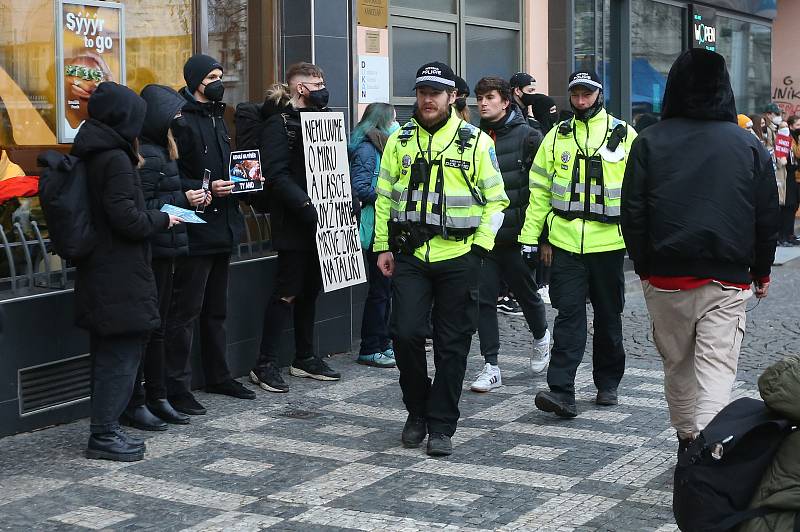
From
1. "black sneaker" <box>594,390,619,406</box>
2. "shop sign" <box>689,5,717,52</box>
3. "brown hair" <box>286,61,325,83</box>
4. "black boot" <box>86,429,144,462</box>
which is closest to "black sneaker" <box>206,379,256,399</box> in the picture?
"black boot" <box>86,429,144,462</box>

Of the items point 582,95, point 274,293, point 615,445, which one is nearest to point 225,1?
point 274,293

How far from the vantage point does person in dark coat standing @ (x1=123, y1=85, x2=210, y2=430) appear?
7.19 meters

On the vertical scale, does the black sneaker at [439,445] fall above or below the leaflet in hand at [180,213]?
below

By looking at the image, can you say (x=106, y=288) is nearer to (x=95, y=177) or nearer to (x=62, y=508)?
(x=95, y=177)

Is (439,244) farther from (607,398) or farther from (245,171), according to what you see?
(607,398)

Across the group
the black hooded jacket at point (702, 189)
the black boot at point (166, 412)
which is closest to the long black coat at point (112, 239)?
the black boot at point (166, 412)

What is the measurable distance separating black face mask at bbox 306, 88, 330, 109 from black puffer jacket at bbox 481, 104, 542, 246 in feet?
3.38

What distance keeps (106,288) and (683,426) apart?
2839 millimetres

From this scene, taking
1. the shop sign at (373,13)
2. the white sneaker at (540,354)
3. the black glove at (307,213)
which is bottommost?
the white sneaker at (540,354)

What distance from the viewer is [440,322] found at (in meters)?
6.84

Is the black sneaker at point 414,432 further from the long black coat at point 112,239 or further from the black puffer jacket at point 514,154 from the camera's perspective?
the black puffer jacket at point 514,154

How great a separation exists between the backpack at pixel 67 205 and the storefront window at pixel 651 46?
10766mm

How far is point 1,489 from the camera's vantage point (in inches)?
241

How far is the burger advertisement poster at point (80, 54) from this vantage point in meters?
8.45
